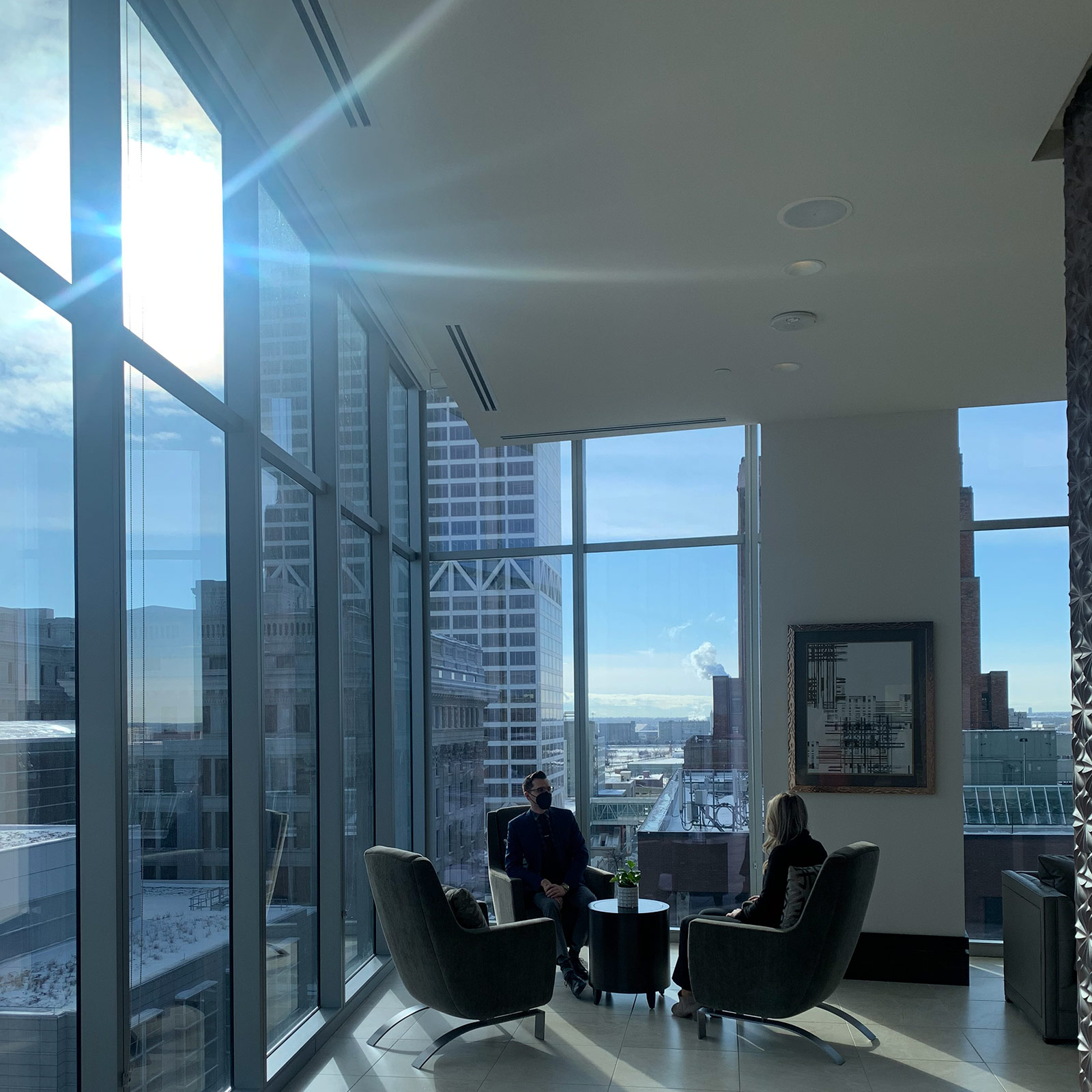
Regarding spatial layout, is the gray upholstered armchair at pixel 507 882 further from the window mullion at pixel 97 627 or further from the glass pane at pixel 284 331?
the window mullion at pixel 97 627

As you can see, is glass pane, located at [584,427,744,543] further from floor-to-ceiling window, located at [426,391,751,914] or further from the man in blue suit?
the man in blue suit

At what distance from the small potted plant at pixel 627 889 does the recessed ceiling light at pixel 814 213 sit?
3.49 m

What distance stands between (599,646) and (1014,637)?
286 cm

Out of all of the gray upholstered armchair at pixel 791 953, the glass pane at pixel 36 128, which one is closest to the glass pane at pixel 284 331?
the glass pane at pixel 36 128

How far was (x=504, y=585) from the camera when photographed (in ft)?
26.1

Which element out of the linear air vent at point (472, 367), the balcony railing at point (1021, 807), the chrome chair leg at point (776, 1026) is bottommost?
the chrome chair leg at point (776, 1026)

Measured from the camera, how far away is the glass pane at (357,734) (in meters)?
5.93

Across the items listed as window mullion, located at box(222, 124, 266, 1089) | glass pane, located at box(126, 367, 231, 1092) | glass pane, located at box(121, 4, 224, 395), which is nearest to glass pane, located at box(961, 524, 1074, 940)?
window mullion, located at box(222, 124, 266, 1089)

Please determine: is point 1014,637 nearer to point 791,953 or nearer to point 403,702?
point 791,953

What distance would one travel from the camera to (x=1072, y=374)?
3.07 meters

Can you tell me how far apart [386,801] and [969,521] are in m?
4.35

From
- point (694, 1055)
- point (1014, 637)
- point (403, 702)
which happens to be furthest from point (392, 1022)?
point (1014, 637)

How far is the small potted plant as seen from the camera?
5.66 meters

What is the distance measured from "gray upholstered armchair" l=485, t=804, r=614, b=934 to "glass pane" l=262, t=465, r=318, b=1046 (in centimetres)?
131
